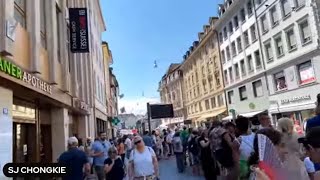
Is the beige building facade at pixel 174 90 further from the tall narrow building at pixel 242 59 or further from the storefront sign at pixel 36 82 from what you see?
the storefront sign at pixel 36 82

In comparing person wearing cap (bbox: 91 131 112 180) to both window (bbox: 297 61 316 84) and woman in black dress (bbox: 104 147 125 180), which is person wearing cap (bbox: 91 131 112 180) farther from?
window (bbox: 297 61 316 84)

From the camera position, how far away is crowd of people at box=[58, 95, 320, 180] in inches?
91.0

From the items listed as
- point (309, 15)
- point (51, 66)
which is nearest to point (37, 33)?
point (51, 66)

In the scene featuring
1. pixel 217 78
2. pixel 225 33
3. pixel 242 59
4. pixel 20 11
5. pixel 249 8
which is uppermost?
pixel 249 8

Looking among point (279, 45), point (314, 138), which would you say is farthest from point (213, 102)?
point (314, 138)

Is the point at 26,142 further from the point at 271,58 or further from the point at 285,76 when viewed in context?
the point at 271,58

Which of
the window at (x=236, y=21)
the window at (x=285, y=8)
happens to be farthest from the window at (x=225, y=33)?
the window at (x=285, y=8)

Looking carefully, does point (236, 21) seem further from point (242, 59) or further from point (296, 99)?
point (296, 99)

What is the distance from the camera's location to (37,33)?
1042 cm

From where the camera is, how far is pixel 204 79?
54.6 meters

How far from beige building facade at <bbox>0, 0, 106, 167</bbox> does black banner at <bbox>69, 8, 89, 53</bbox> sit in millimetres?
438

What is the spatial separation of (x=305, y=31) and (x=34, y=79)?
75.5ft

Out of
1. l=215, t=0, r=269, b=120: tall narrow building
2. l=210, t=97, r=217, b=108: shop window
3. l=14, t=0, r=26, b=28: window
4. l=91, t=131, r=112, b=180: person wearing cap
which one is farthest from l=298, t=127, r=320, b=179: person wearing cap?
l=210, t=97, r=217, b=108: shop window

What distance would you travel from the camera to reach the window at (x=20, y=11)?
974 centimetres
